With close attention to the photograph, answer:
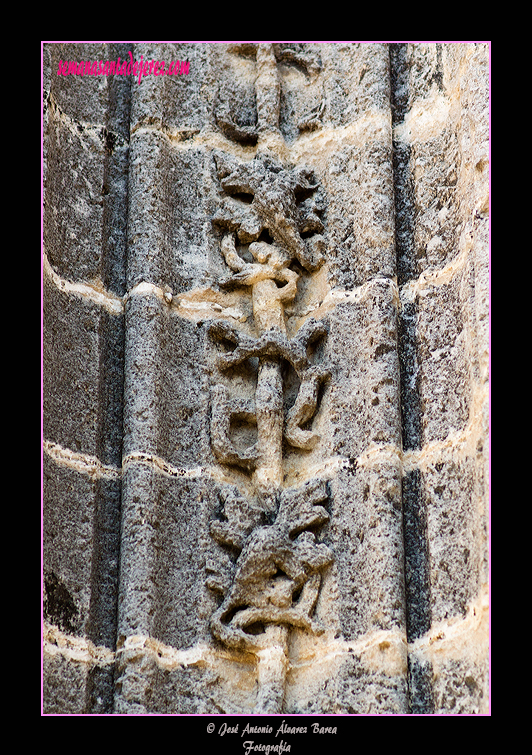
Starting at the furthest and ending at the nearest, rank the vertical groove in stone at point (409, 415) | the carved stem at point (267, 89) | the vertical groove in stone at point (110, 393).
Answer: the carved stem at point (267, 89) → the vertical groove in stone at point (110, 393) → the vertical groove in stone at point (409, 415)

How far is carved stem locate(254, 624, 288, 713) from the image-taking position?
9.04ft

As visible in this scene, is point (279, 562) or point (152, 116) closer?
point (279, 562)

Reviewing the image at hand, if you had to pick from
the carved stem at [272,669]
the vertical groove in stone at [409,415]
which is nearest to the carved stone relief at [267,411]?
the carved stem at [272,669]

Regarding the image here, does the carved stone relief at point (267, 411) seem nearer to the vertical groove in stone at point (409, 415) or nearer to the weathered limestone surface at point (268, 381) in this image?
the weathered limestone surface at point (268, 381)

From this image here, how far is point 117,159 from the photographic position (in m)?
3.47

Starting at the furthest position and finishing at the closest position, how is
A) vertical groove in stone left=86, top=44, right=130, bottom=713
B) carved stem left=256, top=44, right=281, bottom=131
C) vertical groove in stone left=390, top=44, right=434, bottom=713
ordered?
carved stem left=256, top=44, right=281, bottom=131 → vertical groove in stone left=86, top=44, right=130, bottom=713 → vertical groove in stone left=390, top=44, right=434, bottom=713

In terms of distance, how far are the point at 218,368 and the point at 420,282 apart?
534 millimetres

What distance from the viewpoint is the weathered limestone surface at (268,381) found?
2.79 m

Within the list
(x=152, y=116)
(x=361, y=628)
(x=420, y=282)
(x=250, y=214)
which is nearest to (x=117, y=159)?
(x=152, y=116)

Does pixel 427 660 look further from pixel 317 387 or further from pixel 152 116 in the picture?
pixel 152 116

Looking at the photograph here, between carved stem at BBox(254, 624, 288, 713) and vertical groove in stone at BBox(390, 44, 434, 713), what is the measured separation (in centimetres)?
27
